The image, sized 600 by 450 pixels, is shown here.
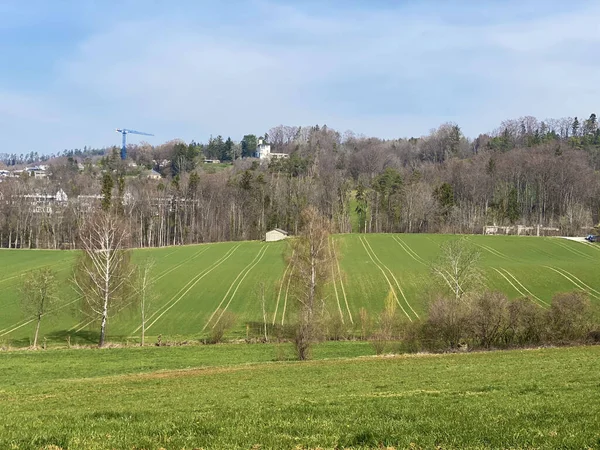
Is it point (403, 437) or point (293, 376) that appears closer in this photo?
point (403, 437)

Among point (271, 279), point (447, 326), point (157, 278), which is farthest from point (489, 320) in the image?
point (157, 278)

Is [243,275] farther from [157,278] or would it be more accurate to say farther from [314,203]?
[314,203]

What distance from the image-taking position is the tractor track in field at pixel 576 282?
65.5 meters

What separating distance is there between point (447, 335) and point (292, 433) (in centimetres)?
2900

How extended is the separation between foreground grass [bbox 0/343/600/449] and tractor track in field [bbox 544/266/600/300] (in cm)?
3722

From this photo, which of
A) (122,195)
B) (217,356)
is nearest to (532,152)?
(122,195)

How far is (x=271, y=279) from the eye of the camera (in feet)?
244

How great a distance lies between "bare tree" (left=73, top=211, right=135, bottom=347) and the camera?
46.9 meters

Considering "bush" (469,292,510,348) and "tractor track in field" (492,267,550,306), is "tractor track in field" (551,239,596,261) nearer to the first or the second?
"tractor track in field" (492,267,550,306)

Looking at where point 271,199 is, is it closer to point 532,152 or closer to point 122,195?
point 122,195

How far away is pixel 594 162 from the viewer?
18812 cm

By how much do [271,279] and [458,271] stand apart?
27404 millimetres

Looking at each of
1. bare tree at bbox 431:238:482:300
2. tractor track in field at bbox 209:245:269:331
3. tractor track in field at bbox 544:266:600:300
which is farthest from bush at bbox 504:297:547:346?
tractor track in field at bbox 544:266:600:300

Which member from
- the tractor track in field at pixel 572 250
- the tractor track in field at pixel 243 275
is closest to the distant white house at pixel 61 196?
the tractor track in field at pixel 243 275
